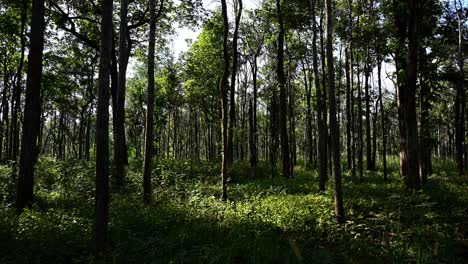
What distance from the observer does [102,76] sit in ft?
19.5

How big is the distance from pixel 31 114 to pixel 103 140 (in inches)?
197

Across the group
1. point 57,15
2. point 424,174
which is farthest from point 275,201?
point 57,15

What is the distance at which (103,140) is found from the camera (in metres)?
5.91

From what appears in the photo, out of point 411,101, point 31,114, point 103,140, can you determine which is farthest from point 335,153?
point 31,114

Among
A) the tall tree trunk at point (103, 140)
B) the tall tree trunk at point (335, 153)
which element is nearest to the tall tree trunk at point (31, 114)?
the tall tree trunk at point (103, 140)

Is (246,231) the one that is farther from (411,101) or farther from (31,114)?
(411,101)

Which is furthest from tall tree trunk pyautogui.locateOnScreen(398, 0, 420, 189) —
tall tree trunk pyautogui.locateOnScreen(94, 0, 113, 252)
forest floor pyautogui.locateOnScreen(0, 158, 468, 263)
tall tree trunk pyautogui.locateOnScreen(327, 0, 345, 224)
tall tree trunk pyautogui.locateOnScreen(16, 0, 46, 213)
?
tall tree trunk pyautogui.locateOnScreen(16, 0, 46, 213)

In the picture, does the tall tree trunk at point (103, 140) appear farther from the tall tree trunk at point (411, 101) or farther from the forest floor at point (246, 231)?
the tall tree trunk at point (411, 101)

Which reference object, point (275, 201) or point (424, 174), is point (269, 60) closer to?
point (424, 174)

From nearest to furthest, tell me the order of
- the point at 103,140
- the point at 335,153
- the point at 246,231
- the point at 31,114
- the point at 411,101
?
the point at 103,140, the point at 246,231, the point at 335,153, the point at 31,114, the point at 411,101

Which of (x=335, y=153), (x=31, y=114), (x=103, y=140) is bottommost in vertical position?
(x=335, y=153)

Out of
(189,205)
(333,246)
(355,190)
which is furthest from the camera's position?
(355,190)

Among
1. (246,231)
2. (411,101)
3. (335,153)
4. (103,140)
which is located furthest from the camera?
(411,101)

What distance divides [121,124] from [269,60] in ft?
73.1
